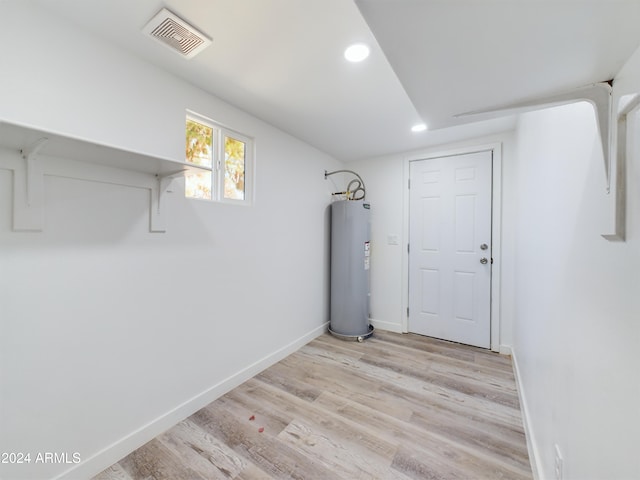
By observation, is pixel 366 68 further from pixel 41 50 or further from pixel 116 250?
pixel 116 250

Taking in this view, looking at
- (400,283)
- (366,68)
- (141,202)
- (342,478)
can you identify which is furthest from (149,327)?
(400,283)

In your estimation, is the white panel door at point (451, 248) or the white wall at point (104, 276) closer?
the white wall at point (104, 276)

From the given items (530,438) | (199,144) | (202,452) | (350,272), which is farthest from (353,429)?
(199,144)

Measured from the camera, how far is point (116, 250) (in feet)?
4.81

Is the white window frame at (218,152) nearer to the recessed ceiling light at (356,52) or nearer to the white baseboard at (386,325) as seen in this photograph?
the recessed ceiling light at (356,52)

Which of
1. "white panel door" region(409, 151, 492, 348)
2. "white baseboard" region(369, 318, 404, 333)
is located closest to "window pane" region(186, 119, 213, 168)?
"white panel door" region(409, 151, 492, 348)

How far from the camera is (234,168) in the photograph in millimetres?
2207

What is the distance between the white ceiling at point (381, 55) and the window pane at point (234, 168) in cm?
31

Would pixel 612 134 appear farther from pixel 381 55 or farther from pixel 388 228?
pixel 388 228

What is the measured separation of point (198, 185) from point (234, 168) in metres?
0.38

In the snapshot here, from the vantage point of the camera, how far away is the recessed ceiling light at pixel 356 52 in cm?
145

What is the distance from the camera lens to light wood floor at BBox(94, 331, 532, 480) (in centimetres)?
139

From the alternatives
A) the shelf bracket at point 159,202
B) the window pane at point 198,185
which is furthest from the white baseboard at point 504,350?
the shelf bracket at point 159,202

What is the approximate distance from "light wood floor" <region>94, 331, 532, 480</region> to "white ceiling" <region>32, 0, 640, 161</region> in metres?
1.72
